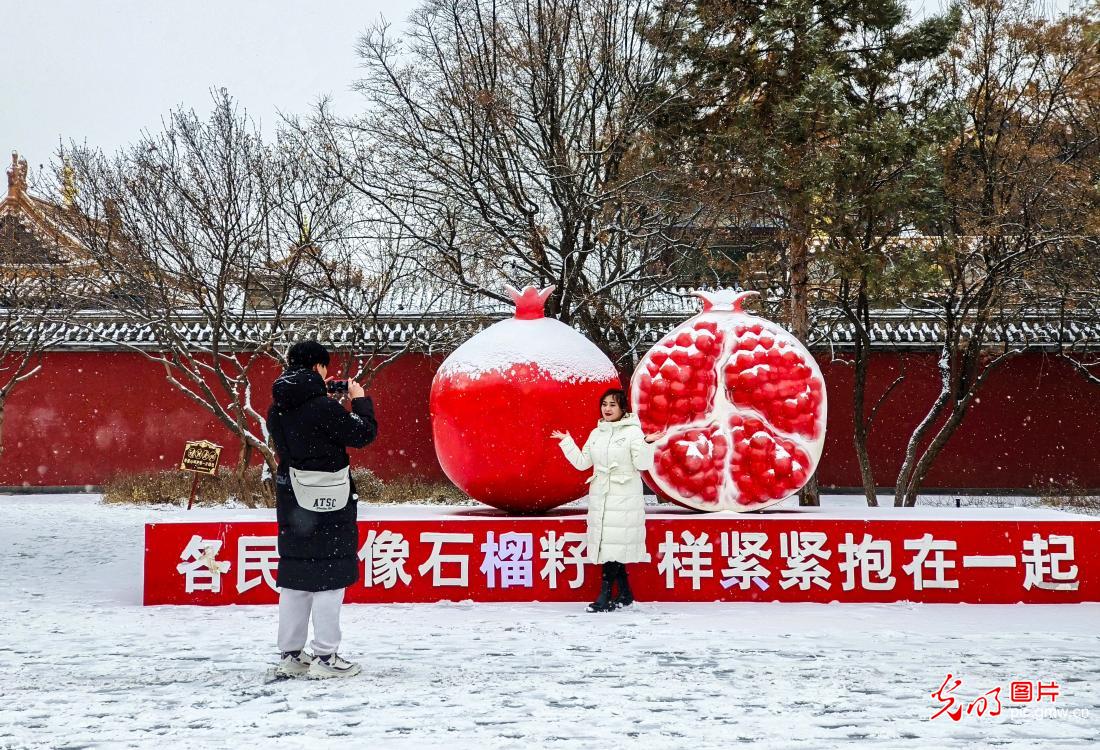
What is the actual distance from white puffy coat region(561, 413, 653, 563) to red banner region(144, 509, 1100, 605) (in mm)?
358

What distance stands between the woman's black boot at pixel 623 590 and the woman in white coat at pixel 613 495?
0.06 meters

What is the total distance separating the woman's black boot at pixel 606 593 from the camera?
6.80m

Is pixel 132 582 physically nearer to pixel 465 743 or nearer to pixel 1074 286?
pixel 465 743

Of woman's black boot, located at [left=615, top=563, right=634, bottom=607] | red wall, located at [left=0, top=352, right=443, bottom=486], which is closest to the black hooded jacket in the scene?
woman's black boot, located at [left=615, top=563, right=634, bottom=607]

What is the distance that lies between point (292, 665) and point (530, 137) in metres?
8.53

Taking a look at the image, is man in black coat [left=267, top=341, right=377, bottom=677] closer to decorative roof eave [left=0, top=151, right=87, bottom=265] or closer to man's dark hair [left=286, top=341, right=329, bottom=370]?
man's dark hair [left=286, top=341, right=329, bottom=370]

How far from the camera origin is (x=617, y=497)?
6777mm

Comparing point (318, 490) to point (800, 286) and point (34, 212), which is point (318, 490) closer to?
point (800, 286)

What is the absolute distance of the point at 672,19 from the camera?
1241cm

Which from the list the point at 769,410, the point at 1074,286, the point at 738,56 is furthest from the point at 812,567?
the point at 1074,286

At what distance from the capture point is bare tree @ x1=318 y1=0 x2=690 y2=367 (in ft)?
38.6

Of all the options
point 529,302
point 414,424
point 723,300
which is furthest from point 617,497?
point 414,424

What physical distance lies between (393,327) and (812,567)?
11.7m

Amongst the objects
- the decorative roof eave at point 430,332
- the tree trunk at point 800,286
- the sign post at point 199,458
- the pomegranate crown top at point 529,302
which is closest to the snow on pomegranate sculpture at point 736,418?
the pomegranate crown top at point 529,302
